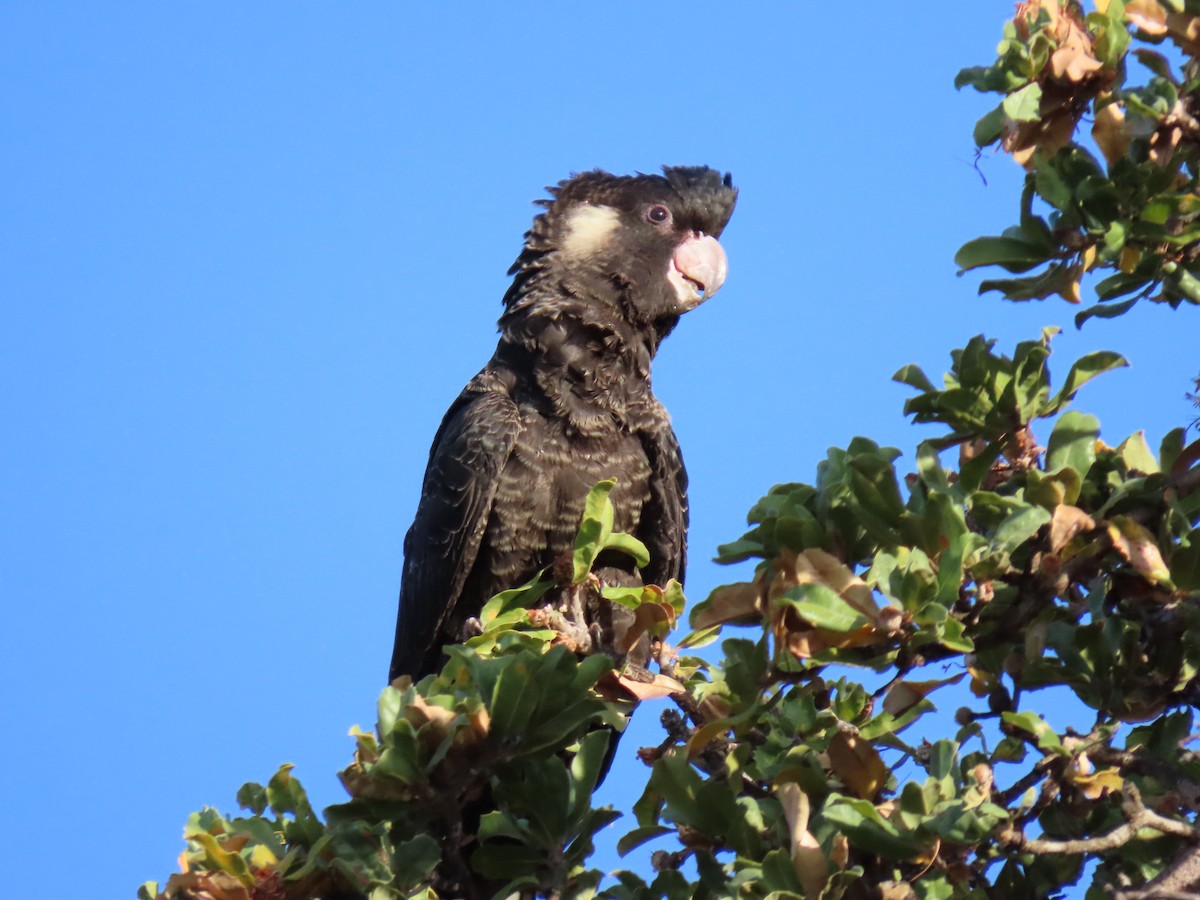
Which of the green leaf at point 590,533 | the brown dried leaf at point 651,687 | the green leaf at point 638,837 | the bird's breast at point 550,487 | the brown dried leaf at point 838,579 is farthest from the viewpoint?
the bird's breast at point 550,487

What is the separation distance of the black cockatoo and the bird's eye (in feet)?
0.65

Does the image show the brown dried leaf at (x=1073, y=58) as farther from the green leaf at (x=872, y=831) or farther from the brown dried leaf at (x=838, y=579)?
the green leaf at (x=872, y=831)

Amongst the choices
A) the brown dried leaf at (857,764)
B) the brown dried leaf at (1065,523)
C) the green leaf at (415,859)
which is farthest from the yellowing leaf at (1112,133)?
the green leaf at (415,859)

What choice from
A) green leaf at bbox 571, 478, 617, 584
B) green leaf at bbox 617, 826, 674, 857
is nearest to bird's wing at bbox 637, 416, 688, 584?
green leaf at bbox 571, 478, 617, 584

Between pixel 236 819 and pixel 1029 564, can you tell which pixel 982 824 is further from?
pixel 236 819

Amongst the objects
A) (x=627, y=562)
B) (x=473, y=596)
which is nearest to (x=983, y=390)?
(x=627, y=562)

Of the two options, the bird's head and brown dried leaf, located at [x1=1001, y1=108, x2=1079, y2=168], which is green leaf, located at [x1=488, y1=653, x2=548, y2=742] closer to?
brown dried leaf, located at [x1=1001, y1=108, x2=1079, y2=168]

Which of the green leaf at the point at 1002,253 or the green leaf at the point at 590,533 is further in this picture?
the green leaf at the point at 590,533

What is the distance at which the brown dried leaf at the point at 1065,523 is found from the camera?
228 cm

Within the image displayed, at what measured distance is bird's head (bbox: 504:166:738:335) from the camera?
5496 mm

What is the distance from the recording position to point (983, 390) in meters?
2.50

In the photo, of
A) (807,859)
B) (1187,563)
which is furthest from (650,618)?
(1187,563)

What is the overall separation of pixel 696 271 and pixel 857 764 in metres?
3.64

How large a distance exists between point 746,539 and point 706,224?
369cm
